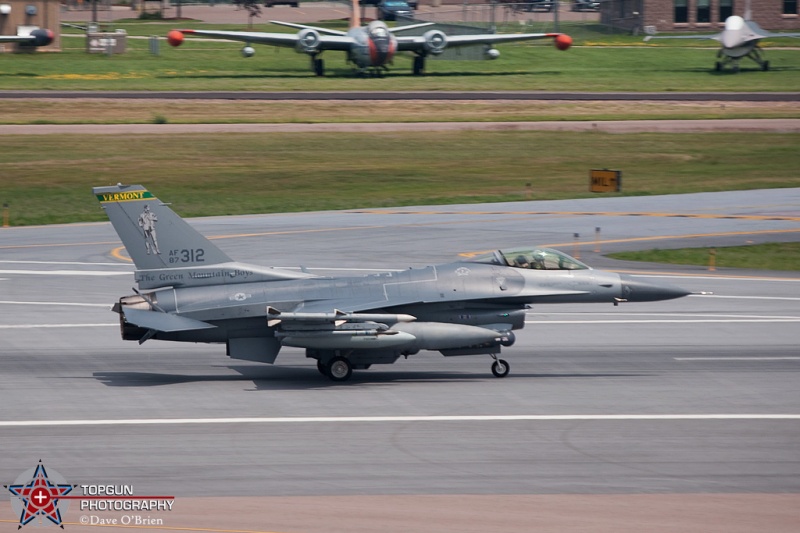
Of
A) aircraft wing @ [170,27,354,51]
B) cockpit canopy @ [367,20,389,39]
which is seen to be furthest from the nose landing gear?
aircraft wing @ [170,27,354,51]

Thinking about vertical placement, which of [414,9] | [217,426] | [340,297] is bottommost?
[217,426]

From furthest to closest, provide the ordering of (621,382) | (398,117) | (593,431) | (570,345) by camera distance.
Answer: (398,117) → (570,345) → (621,382) → (593,431)

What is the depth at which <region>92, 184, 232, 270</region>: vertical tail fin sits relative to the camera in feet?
64.0

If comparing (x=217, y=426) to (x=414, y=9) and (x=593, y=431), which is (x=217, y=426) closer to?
(x=593, y=431)

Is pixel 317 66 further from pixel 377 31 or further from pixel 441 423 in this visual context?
pixel 441 423

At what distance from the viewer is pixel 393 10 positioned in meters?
142

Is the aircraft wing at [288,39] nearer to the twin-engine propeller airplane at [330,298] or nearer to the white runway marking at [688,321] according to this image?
the white runway marking at [688,321]

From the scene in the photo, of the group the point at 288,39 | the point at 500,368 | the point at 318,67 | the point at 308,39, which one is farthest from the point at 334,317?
the point at 318,67

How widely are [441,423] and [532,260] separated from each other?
4908mm

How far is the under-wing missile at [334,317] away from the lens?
1884 centimetres

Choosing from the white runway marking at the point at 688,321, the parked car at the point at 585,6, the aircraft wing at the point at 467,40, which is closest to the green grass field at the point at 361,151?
the aircraft wing at the point at 467,40

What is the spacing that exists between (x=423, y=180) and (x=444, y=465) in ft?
126

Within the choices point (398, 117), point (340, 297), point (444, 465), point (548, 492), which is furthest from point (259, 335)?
point (398, 117)

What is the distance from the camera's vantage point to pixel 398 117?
232 ft
